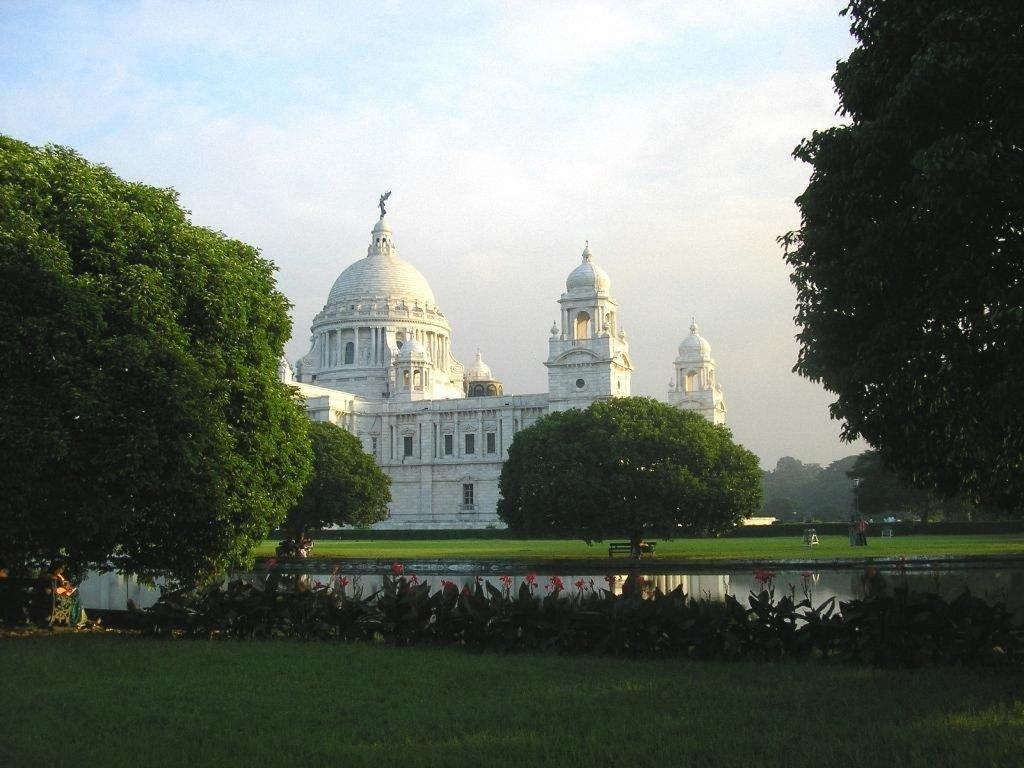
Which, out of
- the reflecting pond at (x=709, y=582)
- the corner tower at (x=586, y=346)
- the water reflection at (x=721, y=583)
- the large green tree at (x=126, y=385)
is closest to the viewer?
the large green tree at (x=126, y=385)

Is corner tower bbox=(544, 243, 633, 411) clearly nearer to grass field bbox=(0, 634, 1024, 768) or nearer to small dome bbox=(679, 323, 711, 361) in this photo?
small dome bbox=(679, 323, 711, 361)

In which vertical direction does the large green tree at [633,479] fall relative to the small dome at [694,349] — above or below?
below

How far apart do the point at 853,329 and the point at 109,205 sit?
11438 mm

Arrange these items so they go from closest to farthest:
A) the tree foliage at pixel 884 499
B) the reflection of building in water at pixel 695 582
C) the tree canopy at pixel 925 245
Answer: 1. the tree canopy at pixel 925 245
2. the reflection of building in water at pixel 695 582
3. the tree foliage at pixel 884 499

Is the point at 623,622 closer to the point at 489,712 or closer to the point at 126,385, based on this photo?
the point at 489,712

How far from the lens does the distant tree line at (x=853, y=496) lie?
7231 cm

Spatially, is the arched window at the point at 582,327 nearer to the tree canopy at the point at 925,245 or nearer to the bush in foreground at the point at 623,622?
the bush in foreground at the point at 623,622

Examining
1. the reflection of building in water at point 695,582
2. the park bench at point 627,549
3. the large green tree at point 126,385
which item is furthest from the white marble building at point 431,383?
the large green tree at point 126,385

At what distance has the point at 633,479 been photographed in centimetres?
4266

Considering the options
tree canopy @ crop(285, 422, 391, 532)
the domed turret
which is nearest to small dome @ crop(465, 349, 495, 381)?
the domed turret

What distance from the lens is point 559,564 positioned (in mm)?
37688

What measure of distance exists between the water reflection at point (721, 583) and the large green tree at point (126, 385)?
4413 millimetres

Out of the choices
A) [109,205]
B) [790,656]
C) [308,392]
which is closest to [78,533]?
[109,205]

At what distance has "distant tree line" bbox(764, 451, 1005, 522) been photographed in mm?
72312
